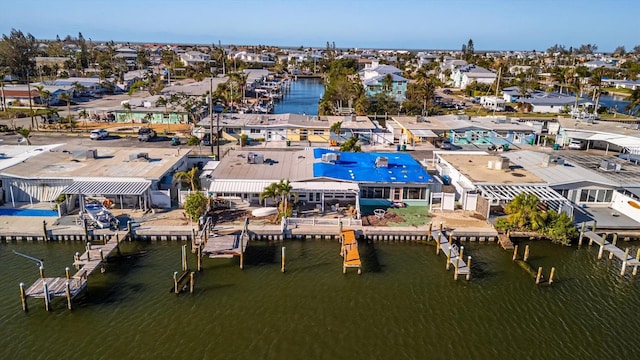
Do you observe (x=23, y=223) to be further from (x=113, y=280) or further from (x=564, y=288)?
(x=564, y=288)

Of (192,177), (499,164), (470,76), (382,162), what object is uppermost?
(470,76)

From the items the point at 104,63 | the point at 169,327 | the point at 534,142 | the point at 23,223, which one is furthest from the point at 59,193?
the point at 104,63

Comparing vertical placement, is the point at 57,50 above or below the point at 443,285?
above

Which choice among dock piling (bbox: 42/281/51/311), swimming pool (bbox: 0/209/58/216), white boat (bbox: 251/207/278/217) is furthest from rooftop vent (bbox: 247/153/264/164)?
dock piling (bbox: 42/281/51/311)

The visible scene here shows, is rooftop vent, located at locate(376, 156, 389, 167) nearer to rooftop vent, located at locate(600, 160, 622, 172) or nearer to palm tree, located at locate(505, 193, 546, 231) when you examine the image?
palm tree, located at locate(505, 193, 546, 231)

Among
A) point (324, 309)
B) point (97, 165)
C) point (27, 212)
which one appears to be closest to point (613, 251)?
point (324, 309)

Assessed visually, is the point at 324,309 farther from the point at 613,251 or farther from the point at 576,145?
the point at 576,145
